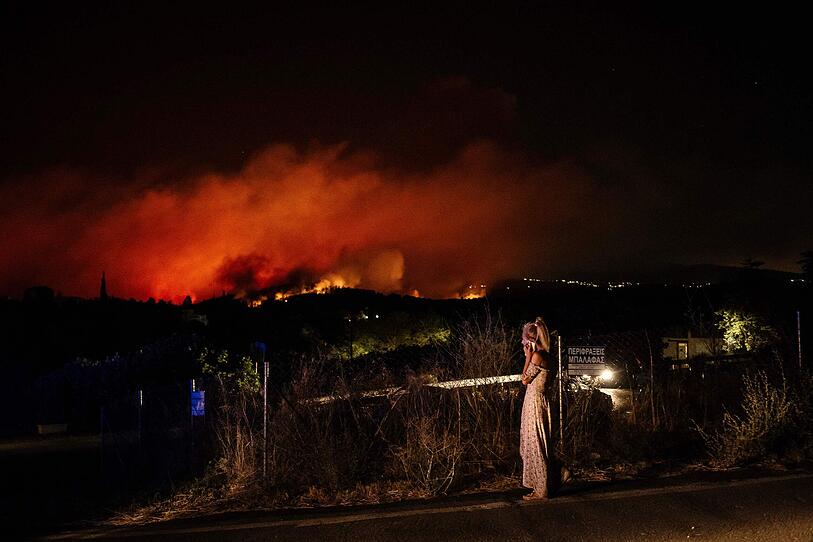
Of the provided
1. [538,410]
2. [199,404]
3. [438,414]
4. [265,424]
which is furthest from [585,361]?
[199,404]

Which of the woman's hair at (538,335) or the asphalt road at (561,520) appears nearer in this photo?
the asphalt road at (561,520)

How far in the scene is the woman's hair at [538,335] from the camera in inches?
313

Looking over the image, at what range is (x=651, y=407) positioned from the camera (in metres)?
10.9

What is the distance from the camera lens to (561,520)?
7.24 metres

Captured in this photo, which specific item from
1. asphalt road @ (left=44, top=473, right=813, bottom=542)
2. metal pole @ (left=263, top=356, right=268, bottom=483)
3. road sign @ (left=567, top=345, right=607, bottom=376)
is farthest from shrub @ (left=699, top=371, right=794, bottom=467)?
metal pole @ (left=263, top=356, right=268, bottom=483)

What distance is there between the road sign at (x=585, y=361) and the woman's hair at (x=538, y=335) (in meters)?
1.79

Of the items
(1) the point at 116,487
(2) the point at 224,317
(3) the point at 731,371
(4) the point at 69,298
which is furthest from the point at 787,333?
(4) the point at 69,298

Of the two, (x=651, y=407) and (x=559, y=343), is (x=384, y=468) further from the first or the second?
(x=651, y=407)

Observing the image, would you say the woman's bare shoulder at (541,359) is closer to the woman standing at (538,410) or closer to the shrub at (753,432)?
the woman standing at (538,410)

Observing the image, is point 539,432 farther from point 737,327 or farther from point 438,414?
point 737,327

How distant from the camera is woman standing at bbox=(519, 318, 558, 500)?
7.93 metres

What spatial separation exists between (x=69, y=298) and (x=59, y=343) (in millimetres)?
21688

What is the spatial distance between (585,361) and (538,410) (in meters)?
1.87

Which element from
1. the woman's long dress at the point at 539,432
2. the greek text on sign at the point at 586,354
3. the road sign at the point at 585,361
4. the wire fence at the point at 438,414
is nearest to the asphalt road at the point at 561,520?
the woman's long dress at the point at 539,432
